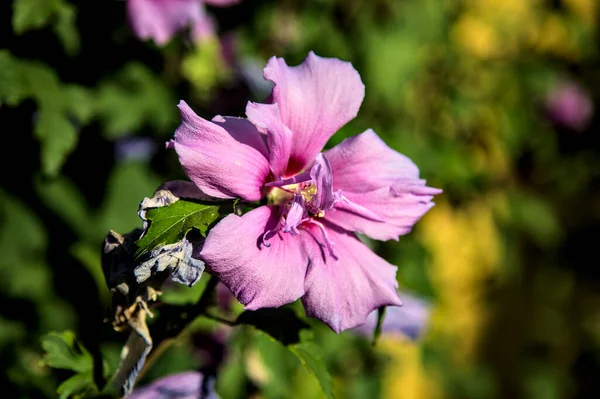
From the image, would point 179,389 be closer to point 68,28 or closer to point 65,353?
point 65,353

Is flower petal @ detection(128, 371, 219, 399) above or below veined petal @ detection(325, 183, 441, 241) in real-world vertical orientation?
below

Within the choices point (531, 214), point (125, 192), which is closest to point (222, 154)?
point (125, 192)

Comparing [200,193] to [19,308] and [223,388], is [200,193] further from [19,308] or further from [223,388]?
[19,308]

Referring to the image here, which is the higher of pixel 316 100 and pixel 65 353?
pixel 316 100

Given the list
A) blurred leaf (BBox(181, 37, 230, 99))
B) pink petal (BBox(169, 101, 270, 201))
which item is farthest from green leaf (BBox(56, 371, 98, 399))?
blurred leaf (BBox(181, 37, 230, 99))

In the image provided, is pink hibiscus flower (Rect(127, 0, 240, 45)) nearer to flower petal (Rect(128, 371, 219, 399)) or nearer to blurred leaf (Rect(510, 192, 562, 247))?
flower petal (Rect(128, 371, 219, 399))

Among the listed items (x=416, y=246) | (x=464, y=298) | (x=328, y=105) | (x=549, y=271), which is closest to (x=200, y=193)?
(x=328, y=105)

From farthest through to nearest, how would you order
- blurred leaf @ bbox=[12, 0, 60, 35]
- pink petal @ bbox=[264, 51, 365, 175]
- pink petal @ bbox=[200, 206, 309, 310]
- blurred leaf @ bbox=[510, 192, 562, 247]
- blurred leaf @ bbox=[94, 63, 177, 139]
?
blurred leaf @ bbox=[510, 192, 562, 247], blurred leaf @ bbox=[94, 63, 177, 139], blurred leaf @ bbox=[12, 0, 60, 35], pink petal @ bbox=[264, 51, 365, 175], pink petal @ bbox=[200, 206, 309, 310]
